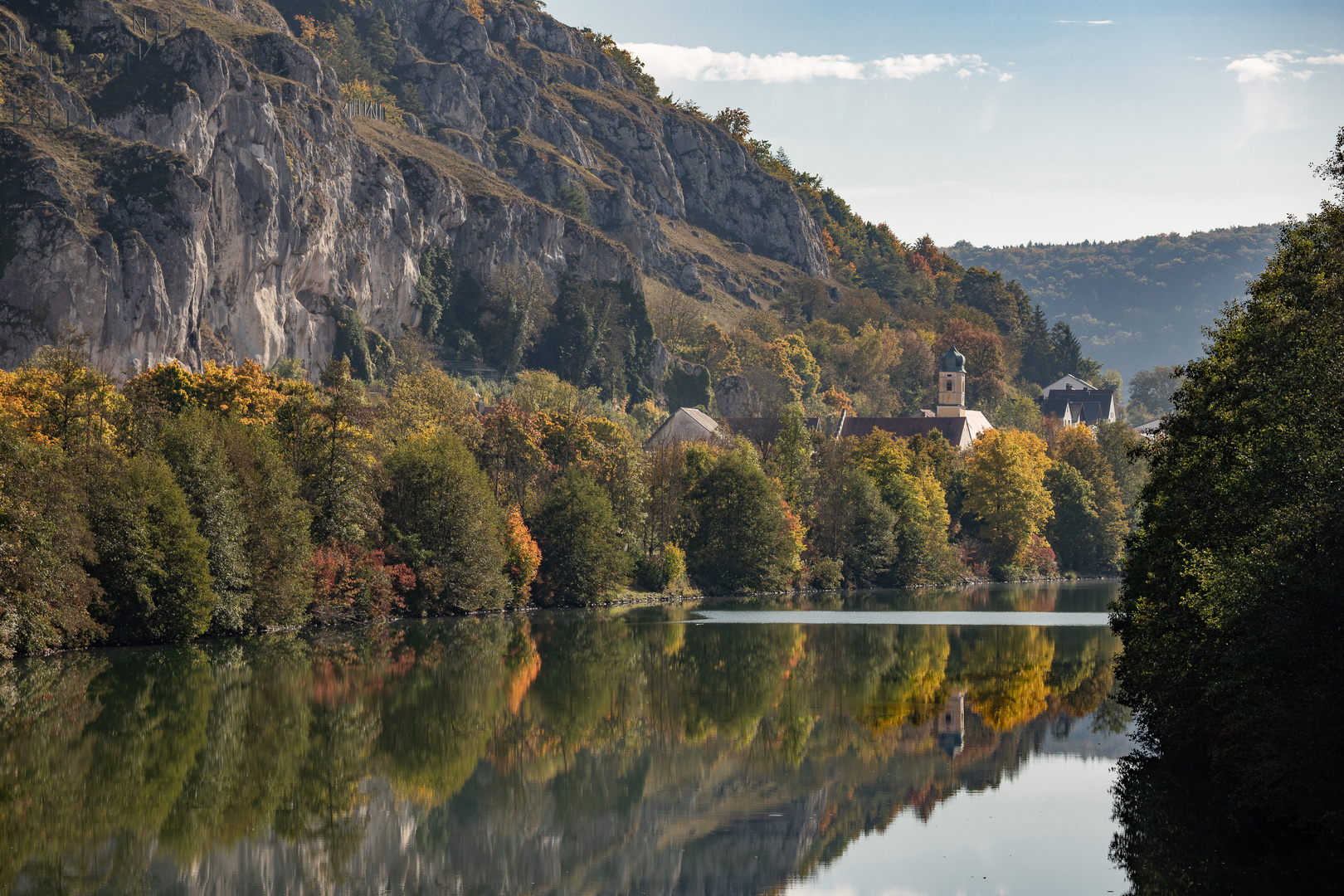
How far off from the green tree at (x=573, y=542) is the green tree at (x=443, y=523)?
5818 mm

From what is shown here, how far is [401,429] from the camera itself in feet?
247

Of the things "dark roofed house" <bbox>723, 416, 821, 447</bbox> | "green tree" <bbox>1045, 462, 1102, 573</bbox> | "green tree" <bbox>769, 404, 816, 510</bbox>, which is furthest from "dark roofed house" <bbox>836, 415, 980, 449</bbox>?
"green tree" <bbox>769, 404, 816, 510</bbox>

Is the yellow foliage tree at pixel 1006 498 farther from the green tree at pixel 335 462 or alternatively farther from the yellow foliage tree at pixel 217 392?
the yellow foliage tree at pixel 217 392

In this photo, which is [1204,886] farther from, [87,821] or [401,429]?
[401,429]

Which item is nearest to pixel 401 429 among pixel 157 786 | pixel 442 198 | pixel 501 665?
pixel 501 665

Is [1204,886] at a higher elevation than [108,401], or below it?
below

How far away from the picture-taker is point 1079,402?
180m

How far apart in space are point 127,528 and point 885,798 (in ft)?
103

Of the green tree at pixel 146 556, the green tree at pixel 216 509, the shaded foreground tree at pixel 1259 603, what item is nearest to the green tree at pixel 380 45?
the green tree at pixel 216 509

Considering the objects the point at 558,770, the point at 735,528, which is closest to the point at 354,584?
the point at 735,528

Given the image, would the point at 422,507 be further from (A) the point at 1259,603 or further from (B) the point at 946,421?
(B) the point at 946,421

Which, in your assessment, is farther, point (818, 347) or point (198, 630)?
point (818, 347)

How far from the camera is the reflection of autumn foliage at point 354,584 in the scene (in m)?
56.1

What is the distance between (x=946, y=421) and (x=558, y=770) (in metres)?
107
